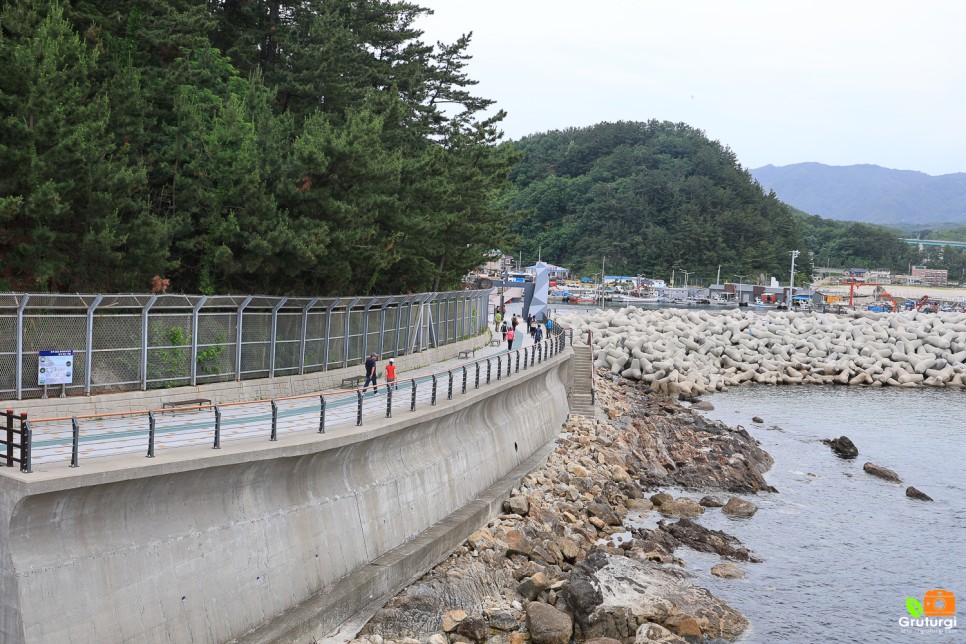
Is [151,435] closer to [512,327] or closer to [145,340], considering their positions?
[145,340]

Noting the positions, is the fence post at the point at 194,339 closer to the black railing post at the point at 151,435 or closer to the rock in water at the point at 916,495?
the black railing post at the point at 151,435

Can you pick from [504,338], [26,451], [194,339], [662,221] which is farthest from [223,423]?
[662,221]

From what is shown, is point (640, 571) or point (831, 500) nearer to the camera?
point (640, 571)

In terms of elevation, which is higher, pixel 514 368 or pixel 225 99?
pixel 225 99

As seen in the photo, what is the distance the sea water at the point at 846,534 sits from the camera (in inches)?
770

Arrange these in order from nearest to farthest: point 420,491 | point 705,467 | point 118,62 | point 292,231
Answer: point 420,491, point 292,231, point 118,62, point 705,467

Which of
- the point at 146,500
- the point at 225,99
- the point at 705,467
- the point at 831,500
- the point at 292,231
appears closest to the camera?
the point at 146,500

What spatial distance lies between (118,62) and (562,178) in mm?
170086

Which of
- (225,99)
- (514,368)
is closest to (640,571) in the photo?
(514,368)

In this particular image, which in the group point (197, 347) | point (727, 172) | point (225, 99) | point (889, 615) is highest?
point (727, 172)

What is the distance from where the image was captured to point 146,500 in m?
12.3

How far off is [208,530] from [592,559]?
30.6 feet

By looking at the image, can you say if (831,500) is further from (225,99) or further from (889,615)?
(225,99)

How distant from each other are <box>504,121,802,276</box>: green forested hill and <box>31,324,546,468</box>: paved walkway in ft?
456
